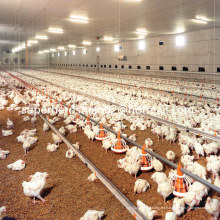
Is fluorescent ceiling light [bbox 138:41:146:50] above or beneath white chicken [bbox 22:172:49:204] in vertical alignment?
above

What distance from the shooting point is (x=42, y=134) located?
6.41 metres

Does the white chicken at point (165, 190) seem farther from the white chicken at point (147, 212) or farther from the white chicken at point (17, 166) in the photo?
the white chicken at point (17, 166)

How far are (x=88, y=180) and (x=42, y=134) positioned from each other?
3179 mm

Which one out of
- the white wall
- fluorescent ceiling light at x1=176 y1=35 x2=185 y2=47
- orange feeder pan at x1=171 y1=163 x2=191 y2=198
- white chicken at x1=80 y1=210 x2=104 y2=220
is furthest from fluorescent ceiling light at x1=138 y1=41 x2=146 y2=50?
white chicken at x1=80 y1=210 x2=104 y2=220

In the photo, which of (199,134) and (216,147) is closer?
(216,147)

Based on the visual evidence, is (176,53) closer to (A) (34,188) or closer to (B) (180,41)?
(B) (180,41)

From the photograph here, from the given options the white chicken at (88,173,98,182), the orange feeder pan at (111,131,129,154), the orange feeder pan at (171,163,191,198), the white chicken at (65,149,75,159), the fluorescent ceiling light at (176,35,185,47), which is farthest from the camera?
the fluorescent ceiling light at (176,35,185,47)

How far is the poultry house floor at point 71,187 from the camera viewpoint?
3010mm

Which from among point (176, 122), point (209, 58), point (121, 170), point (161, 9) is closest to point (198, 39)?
point (209, 58)

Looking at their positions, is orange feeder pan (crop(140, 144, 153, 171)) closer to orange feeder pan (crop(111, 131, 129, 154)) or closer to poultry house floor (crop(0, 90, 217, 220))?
poultry house floor (crop(0, 90, 217, 220))

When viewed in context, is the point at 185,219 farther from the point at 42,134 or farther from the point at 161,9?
the point at 161,9

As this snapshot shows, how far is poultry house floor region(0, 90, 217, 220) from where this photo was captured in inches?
119

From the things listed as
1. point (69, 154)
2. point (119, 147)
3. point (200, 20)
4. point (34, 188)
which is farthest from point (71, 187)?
point (200, 20)

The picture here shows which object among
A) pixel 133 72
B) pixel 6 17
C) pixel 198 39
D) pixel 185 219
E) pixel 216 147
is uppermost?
pixel 6 17
